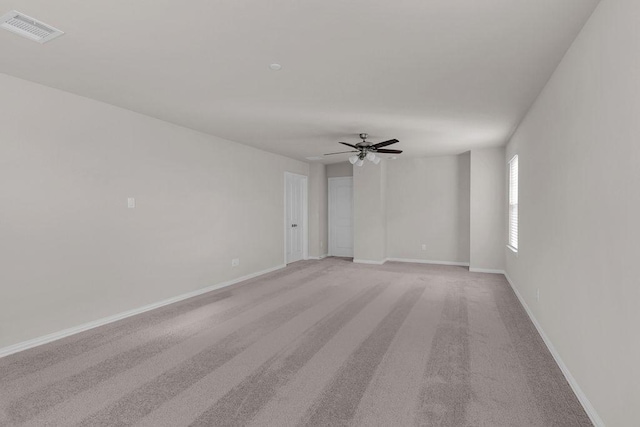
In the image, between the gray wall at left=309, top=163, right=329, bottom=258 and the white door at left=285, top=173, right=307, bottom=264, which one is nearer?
the white door at left=285, top=173, right=307, bottom=264

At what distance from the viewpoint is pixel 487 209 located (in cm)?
670

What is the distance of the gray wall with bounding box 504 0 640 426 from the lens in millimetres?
1635

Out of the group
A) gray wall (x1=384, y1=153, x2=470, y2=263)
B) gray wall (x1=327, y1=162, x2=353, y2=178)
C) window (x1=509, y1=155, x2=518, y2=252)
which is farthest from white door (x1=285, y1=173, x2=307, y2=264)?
window (x1=509, y1=155, x2=518, y2=252)

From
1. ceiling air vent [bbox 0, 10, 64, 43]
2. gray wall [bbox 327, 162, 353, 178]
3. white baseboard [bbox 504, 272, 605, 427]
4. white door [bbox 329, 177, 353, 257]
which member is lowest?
white baseboard [bbox 504, 272, 605, 427]

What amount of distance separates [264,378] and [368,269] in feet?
15.6

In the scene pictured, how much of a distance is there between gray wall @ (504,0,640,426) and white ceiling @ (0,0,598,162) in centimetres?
36

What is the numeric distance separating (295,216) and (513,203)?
4.58 m

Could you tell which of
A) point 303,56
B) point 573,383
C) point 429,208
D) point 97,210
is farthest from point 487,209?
point 97,210

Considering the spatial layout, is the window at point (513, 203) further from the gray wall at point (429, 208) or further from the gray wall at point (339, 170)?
the gray wall at point (339, 170)

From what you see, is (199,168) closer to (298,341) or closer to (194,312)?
(194,312)

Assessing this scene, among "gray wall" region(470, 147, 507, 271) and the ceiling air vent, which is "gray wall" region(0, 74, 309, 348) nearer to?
the ceiling air vent

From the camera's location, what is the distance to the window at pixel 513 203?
17.2ft

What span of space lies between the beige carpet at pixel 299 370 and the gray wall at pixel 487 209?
234 cm

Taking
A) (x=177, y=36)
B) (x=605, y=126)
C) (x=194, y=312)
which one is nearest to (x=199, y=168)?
(x=194, y=312)
